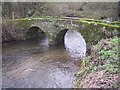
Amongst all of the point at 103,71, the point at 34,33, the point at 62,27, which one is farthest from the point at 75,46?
the point at 103,71

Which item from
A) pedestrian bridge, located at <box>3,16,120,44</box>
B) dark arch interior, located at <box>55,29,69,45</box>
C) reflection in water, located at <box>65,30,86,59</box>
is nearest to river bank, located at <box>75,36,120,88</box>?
pedestrian bridge, located at <box>3,16,120,44</box>

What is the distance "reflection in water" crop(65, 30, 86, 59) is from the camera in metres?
22.6

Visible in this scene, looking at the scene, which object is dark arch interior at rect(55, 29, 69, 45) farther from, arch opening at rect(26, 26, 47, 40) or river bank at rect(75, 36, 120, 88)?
river bank at rect(75, 36, 120, 88)

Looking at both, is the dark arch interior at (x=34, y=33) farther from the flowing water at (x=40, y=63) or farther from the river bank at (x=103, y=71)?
the river bank at (x=103, y=71)

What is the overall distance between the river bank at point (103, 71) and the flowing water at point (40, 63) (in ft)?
10.6

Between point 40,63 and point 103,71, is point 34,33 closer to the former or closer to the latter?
point 40,63

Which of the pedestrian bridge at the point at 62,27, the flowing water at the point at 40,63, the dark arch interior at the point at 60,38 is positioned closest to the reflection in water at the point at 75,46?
the flowing water at the point at 40,63

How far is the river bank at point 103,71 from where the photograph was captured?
31.0 ft

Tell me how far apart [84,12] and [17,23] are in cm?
1122

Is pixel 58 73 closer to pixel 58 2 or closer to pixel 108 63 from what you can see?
pixel 108 63

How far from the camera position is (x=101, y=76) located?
1022cm

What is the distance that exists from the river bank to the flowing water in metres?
3.24

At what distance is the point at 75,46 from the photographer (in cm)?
2530

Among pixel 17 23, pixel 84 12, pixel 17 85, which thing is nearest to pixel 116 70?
pixel 17 85
